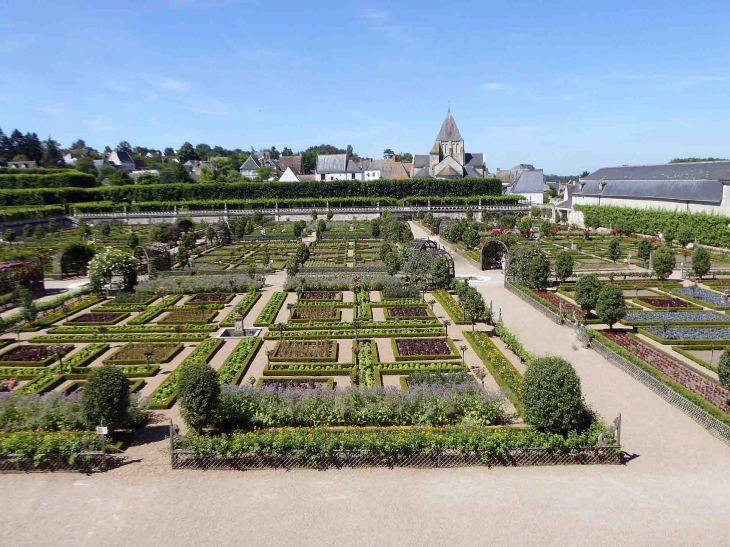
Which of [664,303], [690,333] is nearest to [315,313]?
[690,333]

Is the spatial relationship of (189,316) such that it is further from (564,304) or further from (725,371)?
(725,371)

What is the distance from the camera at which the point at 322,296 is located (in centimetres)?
3022

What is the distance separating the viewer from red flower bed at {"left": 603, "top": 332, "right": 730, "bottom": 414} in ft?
52.6

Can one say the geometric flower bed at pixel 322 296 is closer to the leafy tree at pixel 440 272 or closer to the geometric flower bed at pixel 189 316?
the geometric flower bed at pixel 189 316

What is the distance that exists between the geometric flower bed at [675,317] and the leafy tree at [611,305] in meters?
2.24

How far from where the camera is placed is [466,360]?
2002cm

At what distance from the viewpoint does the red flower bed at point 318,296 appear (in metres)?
29.7

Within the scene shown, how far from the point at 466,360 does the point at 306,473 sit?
372 inches

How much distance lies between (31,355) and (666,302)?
32.5 m

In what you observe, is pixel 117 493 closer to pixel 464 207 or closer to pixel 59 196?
pixel 464 207

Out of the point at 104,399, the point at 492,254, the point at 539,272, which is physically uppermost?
the point at 492,254

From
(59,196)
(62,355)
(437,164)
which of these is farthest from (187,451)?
(437,164)

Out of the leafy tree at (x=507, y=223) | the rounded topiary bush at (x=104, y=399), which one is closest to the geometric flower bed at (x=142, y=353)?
the rounded topiary bush at (x=104, y=399)

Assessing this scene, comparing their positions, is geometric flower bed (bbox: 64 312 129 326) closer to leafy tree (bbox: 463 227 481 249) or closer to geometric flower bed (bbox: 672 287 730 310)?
leafy tree (bbox: 463 227 481 249)
